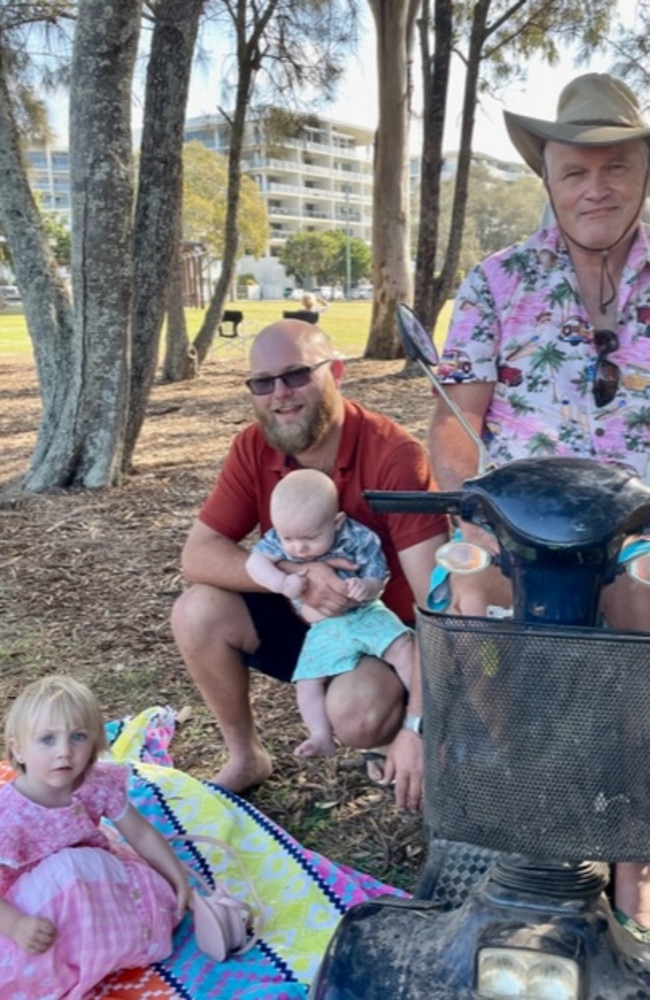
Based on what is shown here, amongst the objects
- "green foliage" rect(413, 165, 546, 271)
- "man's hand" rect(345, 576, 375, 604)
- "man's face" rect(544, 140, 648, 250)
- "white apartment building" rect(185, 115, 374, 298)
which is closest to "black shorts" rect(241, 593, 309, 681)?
"man's hand" rect(345, 576, 375, 604)

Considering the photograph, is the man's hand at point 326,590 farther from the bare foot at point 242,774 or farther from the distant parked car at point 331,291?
the distant parked car at point 331,291

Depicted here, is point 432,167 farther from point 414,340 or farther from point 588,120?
point 414,340

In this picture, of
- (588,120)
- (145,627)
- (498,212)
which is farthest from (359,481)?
(498,212)

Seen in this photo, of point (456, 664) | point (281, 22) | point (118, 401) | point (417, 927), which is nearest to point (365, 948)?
point (417, 927)

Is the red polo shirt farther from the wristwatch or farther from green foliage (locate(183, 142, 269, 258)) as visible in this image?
green foliage (locate(183, 142, 269, 258))

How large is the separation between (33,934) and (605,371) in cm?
192

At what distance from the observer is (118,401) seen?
6.93 m

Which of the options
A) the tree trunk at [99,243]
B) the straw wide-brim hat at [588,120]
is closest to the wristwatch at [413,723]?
the straw wide-brim hat at [588,120]

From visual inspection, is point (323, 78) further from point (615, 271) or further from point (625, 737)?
point (625, 737)

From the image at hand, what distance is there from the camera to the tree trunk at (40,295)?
7004mm

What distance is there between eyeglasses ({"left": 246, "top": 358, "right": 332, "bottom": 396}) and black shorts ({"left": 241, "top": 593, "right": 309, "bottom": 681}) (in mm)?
617

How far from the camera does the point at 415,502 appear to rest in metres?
1.51

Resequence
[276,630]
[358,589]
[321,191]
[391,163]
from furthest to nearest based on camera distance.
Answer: [321,191] < [391,163] < [276,630] < [358,589]

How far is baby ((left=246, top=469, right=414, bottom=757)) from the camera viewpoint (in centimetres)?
274
